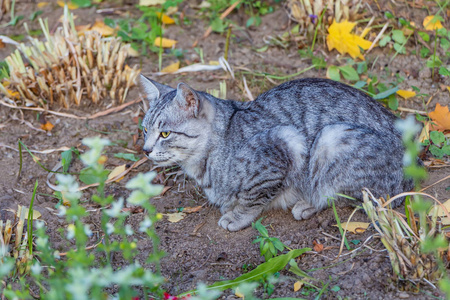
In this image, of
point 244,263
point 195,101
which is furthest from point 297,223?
point 195,101

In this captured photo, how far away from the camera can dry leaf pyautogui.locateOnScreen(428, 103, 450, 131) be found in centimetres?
385

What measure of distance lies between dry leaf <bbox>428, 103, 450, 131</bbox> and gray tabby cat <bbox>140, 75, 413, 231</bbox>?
649 millimetres

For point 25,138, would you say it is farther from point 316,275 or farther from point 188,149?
Answer: point 316,275

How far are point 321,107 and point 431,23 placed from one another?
2038 millimetres

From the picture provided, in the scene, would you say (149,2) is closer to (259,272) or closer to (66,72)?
(66,72)

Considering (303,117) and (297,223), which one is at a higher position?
(303,117)

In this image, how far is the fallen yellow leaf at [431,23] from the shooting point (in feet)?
15.4

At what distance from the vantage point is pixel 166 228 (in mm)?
3518

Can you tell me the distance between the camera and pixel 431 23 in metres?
4.71

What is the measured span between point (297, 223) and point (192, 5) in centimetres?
327

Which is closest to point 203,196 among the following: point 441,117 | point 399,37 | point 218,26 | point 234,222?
point 234,222

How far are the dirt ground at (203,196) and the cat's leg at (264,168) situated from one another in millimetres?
134

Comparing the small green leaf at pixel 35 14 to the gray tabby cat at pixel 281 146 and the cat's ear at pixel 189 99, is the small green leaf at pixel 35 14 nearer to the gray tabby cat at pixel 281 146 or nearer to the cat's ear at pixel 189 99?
the gray tabby cat at pixel 281 146

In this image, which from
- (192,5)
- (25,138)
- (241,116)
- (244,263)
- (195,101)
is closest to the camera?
(244,263)
